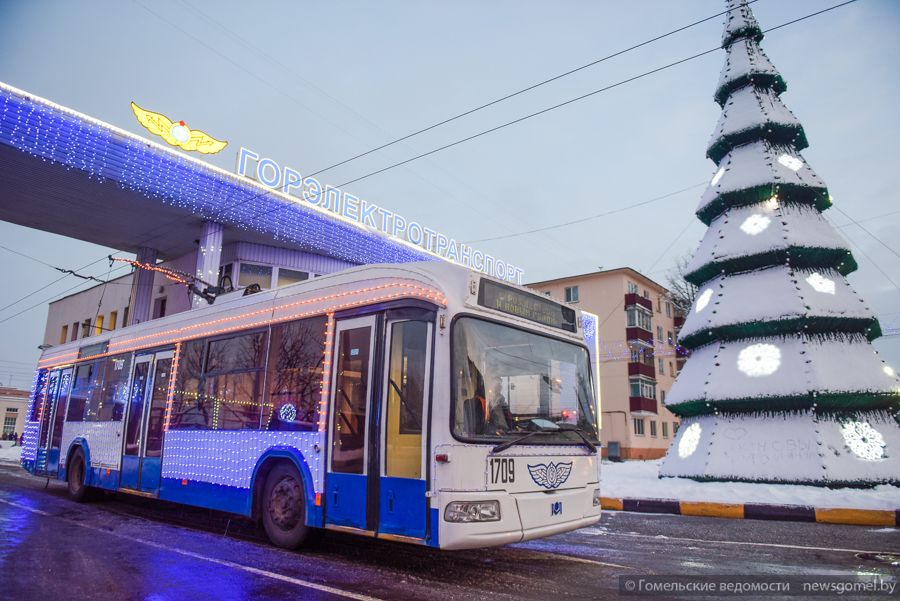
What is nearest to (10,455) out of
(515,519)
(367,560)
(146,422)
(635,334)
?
(146,422)

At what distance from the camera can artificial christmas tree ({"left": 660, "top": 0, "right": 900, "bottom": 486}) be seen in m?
12.6

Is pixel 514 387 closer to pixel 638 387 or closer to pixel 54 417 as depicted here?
pixel 54 417

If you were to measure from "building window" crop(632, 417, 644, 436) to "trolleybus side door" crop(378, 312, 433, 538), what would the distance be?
3897 centimetres

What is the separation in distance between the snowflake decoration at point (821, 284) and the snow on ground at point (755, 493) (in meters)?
4.65

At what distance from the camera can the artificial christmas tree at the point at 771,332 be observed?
41.3 feet

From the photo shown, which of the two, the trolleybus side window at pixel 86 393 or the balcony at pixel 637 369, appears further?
the balcony at pixel 637 369

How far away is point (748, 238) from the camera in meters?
14.8

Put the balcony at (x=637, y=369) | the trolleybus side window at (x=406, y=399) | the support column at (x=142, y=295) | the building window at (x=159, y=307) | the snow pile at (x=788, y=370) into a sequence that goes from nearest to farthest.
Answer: the trolleybus side window at (x=406, y=399), the snow pile at (x=788, y=370), the support column at (x=142, y=295), the building window at (x=159, y=307), the balcony at (x=637, y=369)

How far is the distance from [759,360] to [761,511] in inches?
179

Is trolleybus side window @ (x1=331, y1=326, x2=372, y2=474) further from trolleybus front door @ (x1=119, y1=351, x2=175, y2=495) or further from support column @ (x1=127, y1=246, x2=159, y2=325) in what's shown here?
support column @ (x1=127, y1=246, x2=159, y2=325)

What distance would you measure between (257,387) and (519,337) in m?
3.51

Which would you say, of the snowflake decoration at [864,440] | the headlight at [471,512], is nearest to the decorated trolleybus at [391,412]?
the headlight at [471,512]

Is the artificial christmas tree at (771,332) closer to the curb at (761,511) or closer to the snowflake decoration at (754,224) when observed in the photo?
the snowflake decoration at (754,224)

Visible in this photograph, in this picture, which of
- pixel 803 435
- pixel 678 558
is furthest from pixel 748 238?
pixel 678 558
